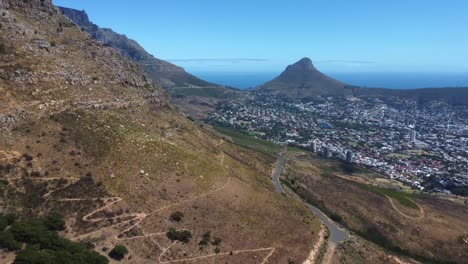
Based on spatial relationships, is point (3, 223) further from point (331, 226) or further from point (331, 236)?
point (331, 226)

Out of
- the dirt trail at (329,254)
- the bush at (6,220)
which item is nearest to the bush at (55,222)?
the bush at (6,220)

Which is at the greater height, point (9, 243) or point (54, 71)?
point (54, 71)

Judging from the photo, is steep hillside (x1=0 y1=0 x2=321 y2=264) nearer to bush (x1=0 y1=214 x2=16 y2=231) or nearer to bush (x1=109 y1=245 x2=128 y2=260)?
bush (x1=109 y1=245 x2=128 y2=260)

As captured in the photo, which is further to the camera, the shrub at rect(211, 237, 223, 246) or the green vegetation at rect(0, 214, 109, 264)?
the shrub at rect(211, 237, 223, 246)

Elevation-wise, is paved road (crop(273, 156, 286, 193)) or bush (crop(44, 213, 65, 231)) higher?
bush (crop(44, 213, 65, 231))

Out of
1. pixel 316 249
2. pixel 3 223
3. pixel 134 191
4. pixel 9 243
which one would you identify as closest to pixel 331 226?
pixel 316 249

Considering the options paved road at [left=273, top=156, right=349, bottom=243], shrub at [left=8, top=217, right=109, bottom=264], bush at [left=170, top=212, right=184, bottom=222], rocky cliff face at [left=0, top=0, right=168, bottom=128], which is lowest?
paved road at [left=273, top=156, right=349, bottom=243]

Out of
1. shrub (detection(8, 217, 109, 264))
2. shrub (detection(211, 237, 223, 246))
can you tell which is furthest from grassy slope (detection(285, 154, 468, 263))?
shrub (detection(8, 217, 109, 264))
